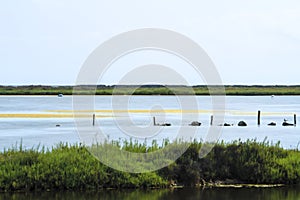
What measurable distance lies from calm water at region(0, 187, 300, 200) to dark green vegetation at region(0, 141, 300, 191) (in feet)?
1.01

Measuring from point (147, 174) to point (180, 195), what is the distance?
45.1 inches

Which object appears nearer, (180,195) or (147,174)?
(180,195)

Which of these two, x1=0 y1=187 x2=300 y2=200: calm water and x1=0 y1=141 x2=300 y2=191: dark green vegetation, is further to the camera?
x1=0 y1=141 x2=300 y2=191: dark green vegetation

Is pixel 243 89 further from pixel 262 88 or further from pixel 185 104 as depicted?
pixel 185 104

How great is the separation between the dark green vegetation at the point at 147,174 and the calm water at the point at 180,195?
0.31 m

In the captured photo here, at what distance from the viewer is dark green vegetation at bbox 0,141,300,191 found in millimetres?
17484

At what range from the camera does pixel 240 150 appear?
19.5 metres

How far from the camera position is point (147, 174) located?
1847 cm

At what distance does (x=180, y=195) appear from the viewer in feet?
59.0

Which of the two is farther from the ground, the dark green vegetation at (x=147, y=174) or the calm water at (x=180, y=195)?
the dark green vegetation at (x=147, y=174)

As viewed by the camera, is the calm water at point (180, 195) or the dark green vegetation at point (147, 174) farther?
the dark green vegetation at point (147, 174)

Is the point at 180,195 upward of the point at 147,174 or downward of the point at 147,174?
downward

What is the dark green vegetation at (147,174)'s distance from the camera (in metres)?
17.5

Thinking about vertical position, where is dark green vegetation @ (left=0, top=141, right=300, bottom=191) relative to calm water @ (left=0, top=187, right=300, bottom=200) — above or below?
above
